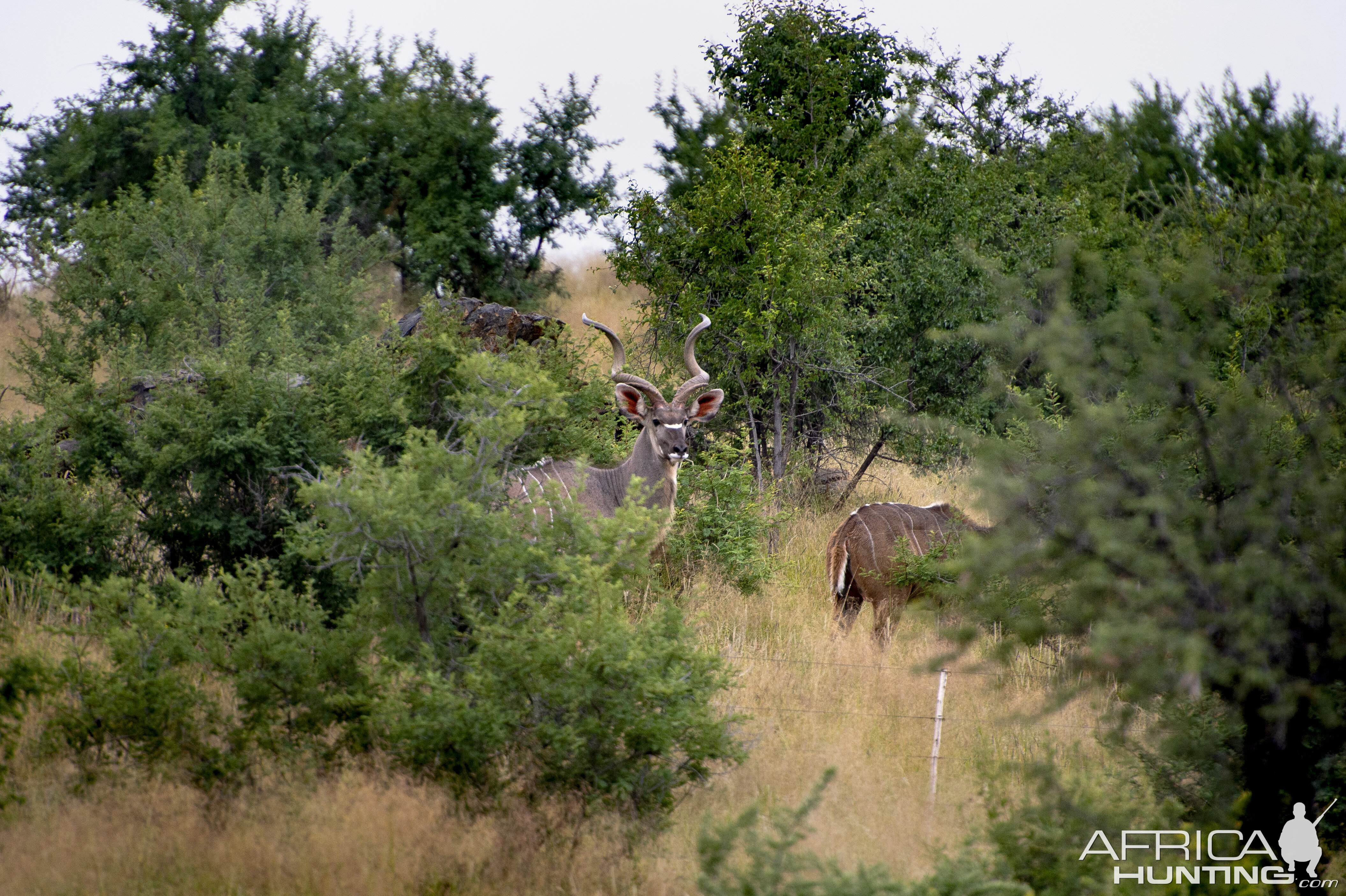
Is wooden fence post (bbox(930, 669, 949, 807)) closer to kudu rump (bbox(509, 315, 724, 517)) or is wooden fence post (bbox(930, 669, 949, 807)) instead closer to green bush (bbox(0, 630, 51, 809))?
kudu rump (bbox(509, 315, 724, 517))

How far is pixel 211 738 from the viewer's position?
5602 mm

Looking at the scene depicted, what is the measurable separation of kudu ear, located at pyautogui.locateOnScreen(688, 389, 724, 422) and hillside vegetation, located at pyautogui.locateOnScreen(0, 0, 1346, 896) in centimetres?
3

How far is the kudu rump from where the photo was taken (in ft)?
29.2

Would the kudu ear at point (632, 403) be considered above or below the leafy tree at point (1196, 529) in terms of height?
above

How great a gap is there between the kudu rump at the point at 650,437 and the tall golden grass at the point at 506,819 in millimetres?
2091

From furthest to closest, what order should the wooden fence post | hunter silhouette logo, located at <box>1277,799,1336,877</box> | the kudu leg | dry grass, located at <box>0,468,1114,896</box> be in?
1. the kudu leg
2. the wooden fence post
3. hunter silhouette logo, located at <box>1277,799,1336,877</box>
4. dry grass, located at <box>0,468,1114,896</box>

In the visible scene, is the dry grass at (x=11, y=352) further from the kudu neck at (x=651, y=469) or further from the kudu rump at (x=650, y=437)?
the kudu neck at (x=651, y=469)

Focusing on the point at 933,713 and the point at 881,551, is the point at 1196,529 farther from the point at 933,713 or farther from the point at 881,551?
the point at 881,551

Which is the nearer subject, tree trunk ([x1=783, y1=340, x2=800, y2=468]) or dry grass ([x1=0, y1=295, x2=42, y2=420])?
tree trunk ([x1=783, y1=340, x2=800, y2=468])

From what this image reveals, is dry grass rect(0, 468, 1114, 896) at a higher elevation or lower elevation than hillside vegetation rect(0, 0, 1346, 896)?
lower

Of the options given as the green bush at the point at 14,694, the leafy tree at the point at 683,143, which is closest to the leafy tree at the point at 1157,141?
the leafy tree at the point at 683,143

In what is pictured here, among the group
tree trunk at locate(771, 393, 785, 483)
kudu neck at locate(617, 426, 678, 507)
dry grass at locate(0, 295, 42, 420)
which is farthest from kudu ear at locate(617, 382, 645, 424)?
dry grass at locate(0, 295, 42, 420)

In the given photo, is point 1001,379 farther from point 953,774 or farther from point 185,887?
point 185,887

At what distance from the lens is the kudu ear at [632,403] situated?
922 cm
